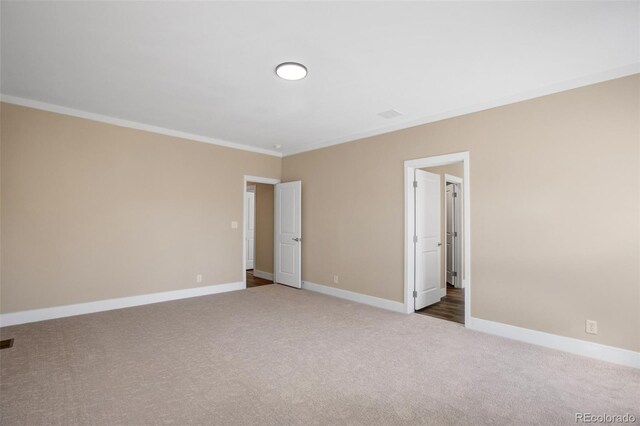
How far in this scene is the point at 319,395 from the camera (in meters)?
2.34

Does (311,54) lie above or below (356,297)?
above

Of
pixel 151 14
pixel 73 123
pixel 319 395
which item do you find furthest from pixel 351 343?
pixel 73 123

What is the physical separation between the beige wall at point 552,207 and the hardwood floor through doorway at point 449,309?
53cm

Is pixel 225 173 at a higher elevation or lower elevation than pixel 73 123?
lower

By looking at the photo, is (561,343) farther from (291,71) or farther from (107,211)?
(107,211)

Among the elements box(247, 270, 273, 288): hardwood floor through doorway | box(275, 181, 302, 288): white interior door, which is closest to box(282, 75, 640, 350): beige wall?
box(275, 181, 302, 288): white interior door

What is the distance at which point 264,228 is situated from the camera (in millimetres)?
7203

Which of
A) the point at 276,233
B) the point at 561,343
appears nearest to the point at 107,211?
the point at 276,233

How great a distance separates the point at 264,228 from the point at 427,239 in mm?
3739

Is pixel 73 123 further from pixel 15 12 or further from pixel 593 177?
pixel 593 177

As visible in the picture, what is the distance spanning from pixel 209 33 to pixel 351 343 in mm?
3171

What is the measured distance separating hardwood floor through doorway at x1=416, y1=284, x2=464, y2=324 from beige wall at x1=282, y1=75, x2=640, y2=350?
0.53 meters

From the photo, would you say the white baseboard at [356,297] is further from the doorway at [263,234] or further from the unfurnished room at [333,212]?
the doorway at [263,234]

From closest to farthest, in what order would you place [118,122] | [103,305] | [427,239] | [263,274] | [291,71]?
1. [291,71]
2. [103,305]
3. [118,122]
4. [427,239]
5. [263,274]
